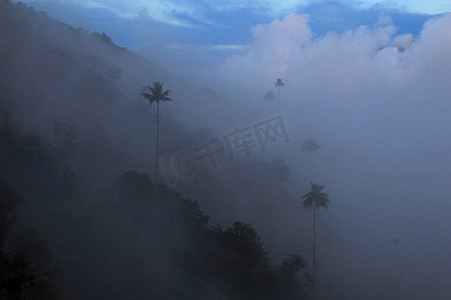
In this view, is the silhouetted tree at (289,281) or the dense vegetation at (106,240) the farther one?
the silhouetted tree at (289,281)

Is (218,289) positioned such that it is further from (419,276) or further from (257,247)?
(419,276)

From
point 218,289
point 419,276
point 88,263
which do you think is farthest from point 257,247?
point 419,276

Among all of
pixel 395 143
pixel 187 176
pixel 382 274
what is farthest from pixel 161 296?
pixel 395 143

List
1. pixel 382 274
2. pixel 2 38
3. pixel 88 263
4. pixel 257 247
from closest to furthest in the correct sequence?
pixel 88 263, pixel 257 247, pixel 382 274, pixel 2 38

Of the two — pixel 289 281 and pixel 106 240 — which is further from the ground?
pixel 106 240

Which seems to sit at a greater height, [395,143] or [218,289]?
[395,143]

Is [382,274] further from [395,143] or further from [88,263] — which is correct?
[395,143]

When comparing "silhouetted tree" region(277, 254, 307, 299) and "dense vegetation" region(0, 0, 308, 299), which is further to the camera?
"silhouetted tree" region(277, 254, 307, 299)

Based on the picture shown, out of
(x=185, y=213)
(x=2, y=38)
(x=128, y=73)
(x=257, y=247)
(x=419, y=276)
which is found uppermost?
(x=128, y=73)

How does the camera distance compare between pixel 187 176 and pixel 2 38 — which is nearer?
pixel 187 176

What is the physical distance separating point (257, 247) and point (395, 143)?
4853 inches

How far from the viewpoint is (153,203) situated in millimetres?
36594

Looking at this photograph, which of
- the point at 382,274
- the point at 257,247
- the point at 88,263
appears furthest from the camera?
the point at 382,274

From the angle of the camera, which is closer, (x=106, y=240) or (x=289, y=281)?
(x=106, y=240)
